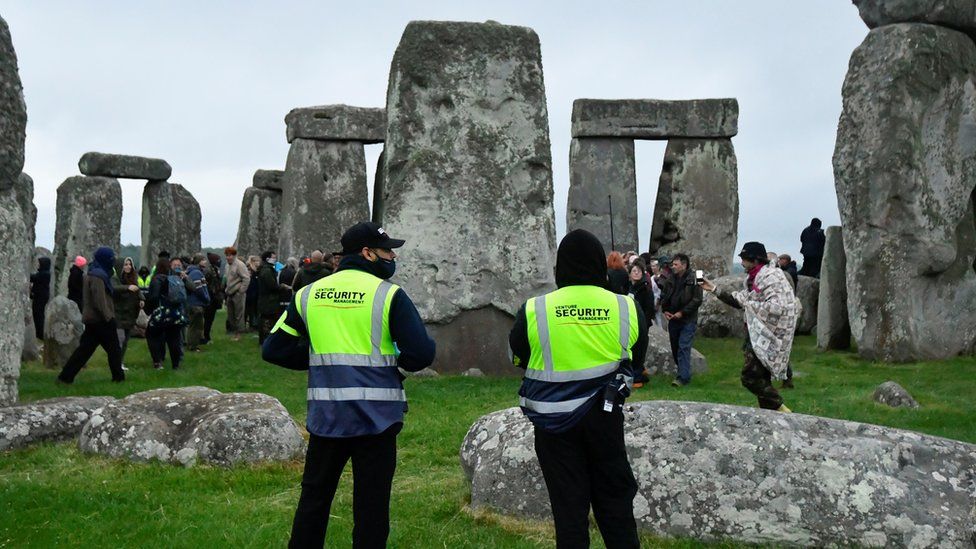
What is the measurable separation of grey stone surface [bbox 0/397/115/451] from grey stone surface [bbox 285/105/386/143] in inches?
593

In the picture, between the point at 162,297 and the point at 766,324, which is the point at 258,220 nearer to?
the point at 162,297

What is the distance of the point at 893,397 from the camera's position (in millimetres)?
10438

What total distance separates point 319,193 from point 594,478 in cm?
1898

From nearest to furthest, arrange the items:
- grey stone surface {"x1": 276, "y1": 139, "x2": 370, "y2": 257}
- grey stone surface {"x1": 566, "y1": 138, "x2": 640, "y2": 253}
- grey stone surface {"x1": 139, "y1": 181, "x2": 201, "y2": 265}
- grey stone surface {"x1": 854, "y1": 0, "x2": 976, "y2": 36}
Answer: grey stone surface {"x1": 854, "y1": 0, "x2": 976, "y2": 36}, grey stone surface {"x1": 566, "y1": 138, "x2": 640, "y2": 253}, grey stone surface {"x1": 276, "y1": 139, "x2": 370, "y2": 257}, grey stone surface {"x1": 139, "y1": 181, "x2": 201, "y2": 265}

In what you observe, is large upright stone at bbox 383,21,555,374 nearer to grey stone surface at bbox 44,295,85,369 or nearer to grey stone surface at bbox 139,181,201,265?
grey stone surface at bbox 44,295,85,369

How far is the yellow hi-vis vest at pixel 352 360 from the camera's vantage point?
5.09 m

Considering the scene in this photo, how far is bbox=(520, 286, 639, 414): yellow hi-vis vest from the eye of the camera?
5.07 m

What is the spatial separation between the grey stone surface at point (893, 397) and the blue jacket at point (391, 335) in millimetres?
6505

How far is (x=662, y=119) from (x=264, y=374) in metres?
11.7

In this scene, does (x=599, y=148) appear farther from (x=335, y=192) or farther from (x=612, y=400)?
(x=612, y=400)

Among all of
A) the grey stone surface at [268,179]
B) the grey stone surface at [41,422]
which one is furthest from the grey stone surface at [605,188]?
the grey stone surface at [41,422]

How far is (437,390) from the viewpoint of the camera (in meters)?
11.7

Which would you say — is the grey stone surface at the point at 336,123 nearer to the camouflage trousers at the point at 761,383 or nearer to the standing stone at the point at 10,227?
the standing stone at the point at 10,227

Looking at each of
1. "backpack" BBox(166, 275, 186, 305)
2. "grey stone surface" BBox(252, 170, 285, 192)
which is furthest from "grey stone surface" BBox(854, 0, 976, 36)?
"grey stone surface" BBox(252, 170, 285, 192)
